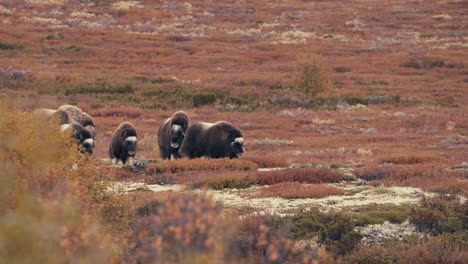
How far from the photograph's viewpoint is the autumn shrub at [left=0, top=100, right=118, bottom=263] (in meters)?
5.28

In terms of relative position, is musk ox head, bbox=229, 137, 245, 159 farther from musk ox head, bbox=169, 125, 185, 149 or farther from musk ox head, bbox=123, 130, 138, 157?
musk ox head, bbox=123, 130, 138, 157

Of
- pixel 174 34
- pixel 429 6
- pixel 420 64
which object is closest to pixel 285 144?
pixel 420 64

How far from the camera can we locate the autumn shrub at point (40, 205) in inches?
208

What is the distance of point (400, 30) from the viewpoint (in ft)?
301

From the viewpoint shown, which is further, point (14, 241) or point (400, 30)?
point (400, 30)

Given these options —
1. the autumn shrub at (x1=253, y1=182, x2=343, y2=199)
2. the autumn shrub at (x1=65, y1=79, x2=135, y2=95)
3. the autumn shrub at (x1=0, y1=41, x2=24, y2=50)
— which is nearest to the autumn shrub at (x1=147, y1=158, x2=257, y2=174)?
the autumn shrub at (x1=253, y1=182, x2=343, y2=199)

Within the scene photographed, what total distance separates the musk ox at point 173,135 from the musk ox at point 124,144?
1.09 meters

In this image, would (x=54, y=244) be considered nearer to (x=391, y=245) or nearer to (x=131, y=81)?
(x=391, y=245)

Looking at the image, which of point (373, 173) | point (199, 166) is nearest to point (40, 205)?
Answer: point (199, 166)

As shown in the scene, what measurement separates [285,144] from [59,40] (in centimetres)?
4393

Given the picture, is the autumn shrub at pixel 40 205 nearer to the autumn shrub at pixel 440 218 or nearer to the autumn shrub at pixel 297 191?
the autumn shrub at pixel 297 191

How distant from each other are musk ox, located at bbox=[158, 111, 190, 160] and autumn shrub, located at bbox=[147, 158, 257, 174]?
3551mm

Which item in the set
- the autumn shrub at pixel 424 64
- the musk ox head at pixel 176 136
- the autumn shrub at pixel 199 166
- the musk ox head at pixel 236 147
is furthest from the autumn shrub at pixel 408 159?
the autumn shrub at pixel 424 64

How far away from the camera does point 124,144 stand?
22281mm
